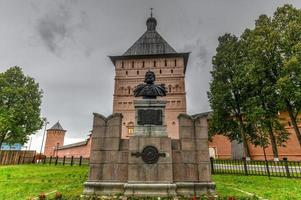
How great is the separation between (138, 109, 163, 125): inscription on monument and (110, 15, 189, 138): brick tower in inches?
1044

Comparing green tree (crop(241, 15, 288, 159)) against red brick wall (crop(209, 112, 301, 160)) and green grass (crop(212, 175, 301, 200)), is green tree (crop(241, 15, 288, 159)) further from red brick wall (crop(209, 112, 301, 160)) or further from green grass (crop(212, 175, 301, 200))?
green grass (crop(212, 175, 301, 200))

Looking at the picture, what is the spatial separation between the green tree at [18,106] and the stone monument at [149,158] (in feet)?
70.9

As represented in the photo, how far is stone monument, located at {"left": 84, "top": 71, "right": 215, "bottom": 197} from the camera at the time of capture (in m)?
6.97

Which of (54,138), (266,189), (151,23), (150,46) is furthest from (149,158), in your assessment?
(54,138)

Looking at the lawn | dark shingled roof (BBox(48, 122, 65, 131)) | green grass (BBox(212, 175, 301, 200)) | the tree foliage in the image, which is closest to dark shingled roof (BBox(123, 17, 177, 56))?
the tree foliage

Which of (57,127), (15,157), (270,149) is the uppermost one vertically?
(57,127)

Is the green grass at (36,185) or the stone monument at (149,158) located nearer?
the stone monument at (149,158)

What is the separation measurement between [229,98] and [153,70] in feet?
55.5

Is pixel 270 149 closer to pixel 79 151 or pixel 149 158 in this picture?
pixel 79 151

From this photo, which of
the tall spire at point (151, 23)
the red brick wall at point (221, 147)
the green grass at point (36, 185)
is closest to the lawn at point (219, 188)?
the green grass at point (36, 185)

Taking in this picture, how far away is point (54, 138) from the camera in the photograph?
53.8 metres

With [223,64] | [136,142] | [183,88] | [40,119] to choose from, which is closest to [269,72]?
[223,64]

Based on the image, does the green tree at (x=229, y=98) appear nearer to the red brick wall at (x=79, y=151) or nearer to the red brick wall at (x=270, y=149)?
the red brick wall at (x=270, y=149)

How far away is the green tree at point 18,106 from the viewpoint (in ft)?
83.3
